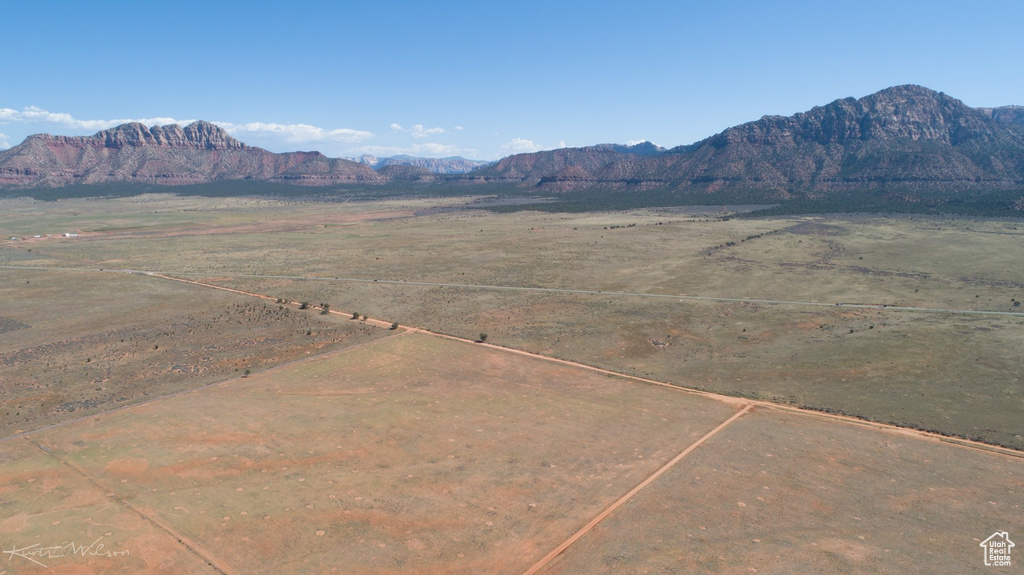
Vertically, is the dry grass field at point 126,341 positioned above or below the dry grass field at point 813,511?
below

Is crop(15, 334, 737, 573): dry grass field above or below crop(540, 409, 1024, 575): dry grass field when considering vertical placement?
below

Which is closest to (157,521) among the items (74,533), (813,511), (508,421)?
(74,533)

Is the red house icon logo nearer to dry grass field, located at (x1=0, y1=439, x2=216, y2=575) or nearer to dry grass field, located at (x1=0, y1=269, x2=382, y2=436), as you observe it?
dry grass field, located at (x1=0, y1=439, x2=216, y2=575)

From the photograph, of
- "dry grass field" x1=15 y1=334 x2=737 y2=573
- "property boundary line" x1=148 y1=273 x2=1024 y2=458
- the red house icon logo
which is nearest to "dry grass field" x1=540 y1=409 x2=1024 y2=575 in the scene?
the red house icon logo

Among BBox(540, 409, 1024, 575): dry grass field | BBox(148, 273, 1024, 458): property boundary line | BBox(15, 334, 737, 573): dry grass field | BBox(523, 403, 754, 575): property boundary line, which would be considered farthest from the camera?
BBox(148, 273, 1024, 458): property boundary line

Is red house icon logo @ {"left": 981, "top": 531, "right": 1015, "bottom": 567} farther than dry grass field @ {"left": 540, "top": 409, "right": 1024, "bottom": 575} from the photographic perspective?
No

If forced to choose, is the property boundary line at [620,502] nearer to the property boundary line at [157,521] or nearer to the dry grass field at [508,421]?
the dry grass field at [508,421]

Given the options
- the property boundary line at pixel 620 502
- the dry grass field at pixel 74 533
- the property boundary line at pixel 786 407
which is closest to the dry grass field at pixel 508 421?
the dry grass field at pixel 74 533

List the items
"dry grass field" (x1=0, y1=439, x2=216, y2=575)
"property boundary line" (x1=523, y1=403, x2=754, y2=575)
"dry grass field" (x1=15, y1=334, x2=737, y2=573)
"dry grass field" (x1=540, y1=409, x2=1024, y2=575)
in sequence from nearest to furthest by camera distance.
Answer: "dry grass field" (x1=0, y1=439, x2=216, y2=575)
"dry grass field" (x1=540, y1=409, x2=1024, y2=575)
"property boundary line" (x1=523, y1=403, x2=754, y2=575)
"dry grass field" (x1=15, y1=334, x2=737, y2=573)

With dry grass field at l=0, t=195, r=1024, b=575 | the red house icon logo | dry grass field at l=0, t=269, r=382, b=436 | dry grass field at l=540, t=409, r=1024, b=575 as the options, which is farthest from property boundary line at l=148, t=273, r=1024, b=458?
dry grass field at l=0, t=269, r=382, b=436

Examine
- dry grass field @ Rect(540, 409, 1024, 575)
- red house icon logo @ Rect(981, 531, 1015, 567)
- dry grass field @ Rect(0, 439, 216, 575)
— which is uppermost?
red house icon logo @ Rect(981, 531, 1015, 567)

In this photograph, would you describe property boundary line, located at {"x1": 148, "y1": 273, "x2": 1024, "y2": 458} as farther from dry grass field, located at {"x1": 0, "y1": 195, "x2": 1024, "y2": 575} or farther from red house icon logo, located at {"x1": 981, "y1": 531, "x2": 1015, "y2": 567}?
red house icon logo, located at {"x1": 981, "y1": 531, "x2": 1015, "y2": 567}
